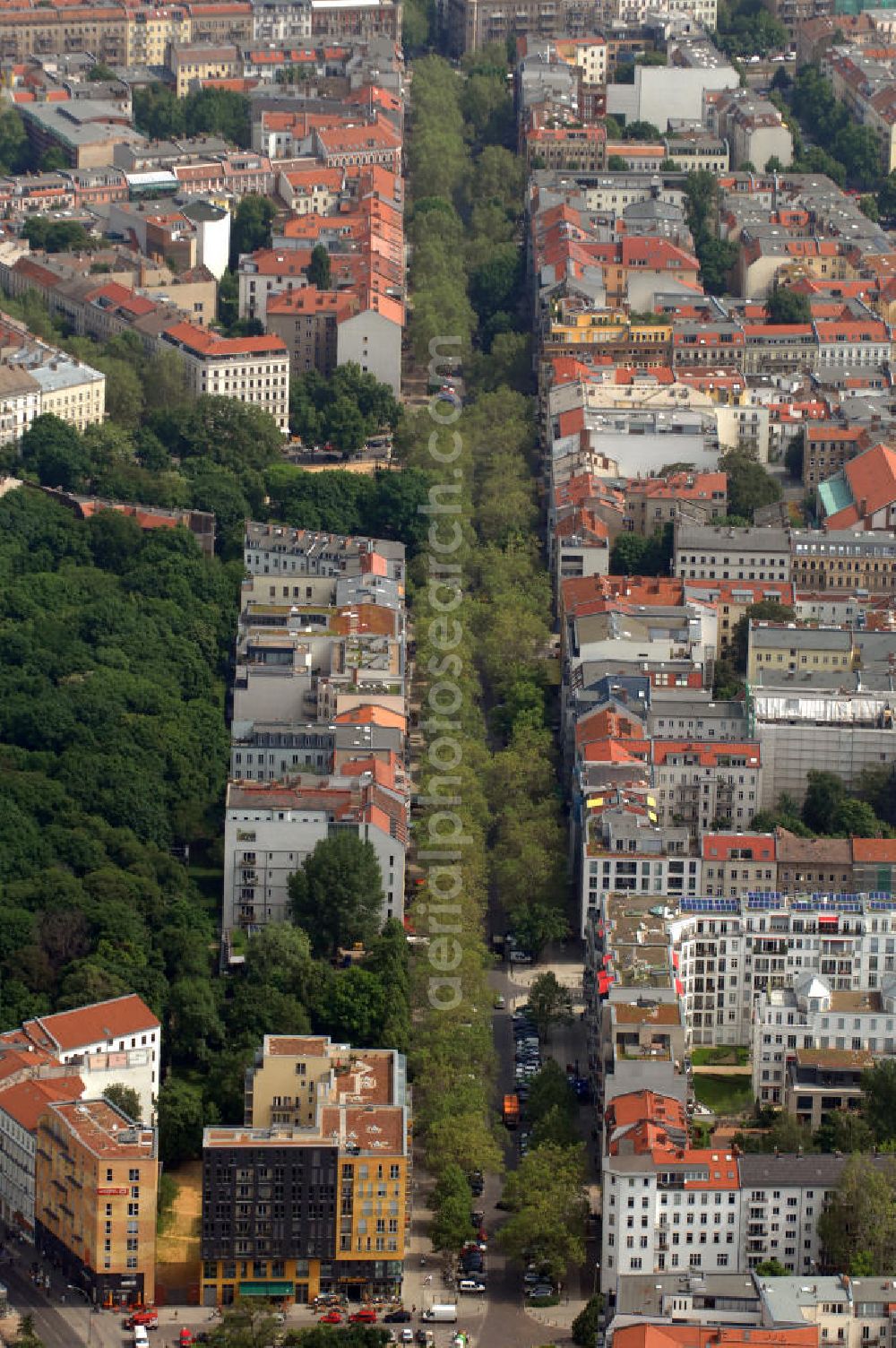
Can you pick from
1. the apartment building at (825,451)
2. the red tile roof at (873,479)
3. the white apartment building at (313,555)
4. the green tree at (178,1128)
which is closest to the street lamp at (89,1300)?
the green tree at (178,1128)

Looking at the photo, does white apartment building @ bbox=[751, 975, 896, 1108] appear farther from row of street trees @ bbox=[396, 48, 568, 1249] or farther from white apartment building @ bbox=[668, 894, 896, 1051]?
row of street trees @ bbox=[396, 48, 568, 1249]

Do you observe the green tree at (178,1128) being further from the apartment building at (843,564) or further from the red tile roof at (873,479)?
the red tile roof at (873,479)

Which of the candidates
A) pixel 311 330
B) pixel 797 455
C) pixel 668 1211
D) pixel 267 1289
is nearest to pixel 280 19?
pixel 311 330

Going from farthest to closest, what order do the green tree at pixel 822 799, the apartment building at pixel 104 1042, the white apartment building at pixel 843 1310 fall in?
the green tree at pixel 822 799, the apartment building at pixel 104 1042, the white apartment building at pixel 843 1310

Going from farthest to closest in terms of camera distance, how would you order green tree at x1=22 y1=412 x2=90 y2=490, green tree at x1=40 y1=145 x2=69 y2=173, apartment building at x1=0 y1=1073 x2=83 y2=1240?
green tree at x1=40 y1=145 x2=69 y2=173 → green tree at x1=22 y1=412 x2=90 y2=490 → apartment building at x1=0 y1=1073 x2=83 y2=1240

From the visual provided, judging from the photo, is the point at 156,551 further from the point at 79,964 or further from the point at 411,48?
the point at 411,48

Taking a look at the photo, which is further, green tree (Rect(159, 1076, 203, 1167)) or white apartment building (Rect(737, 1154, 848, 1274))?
green tree (Rect(159, 1076, 203, 1167))

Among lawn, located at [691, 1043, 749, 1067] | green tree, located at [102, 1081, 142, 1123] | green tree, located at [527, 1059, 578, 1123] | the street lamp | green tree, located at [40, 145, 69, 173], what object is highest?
green tree, located at [40, 145, 69, 173]

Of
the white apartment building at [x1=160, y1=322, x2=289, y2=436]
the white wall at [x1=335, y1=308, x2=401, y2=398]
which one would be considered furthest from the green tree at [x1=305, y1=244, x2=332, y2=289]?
the white apartment building at [x1=160, y1=322, x2=289, y2=436]
